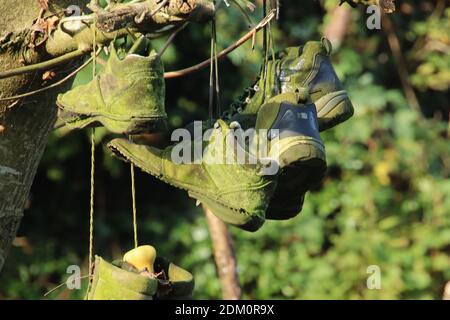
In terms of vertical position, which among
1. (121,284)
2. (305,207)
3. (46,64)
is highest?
(305,207)

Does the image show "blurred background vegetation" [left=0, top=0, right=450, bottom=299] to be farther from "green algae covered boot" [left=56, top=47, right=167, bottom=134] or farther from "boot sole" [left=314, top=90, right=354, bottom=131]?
"green algae covered boot" [left=56, top=47, right=167, bottom=134]

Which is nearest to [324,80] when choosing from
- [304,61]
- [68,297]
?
[304,61]

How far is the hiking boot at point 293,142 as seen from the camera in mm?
2381

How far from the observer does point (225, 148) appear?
2.36 m

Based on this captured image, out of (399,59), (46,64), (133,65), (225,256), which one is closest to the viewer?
(133,65)

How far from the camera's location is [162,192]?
5707 millimetres

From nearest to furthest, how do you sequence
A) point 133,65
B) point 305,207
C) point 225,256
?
point 133,65, point 225,256, point 305,207

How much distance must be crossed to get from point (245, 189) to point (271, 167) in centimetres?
8

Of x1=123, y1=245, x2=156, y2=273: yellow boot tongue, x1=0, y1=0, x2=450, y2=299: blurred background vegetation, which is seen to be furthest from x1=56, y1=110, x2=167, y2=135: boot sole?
x1=0, y1=0, x2=450, y2=299: blurred background vegetation

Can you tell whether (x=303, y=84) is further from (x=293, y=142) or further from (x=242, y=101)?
(x=293, y=142)

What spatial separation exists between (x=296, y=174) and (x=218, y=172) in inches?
7.1

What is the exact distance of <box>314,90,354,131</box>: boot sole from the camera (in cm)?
270

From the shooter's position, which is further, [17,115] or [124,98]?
[17,115]

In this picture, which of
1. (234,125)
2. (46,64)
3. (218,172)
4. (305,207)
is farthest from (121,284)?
(305,207)
